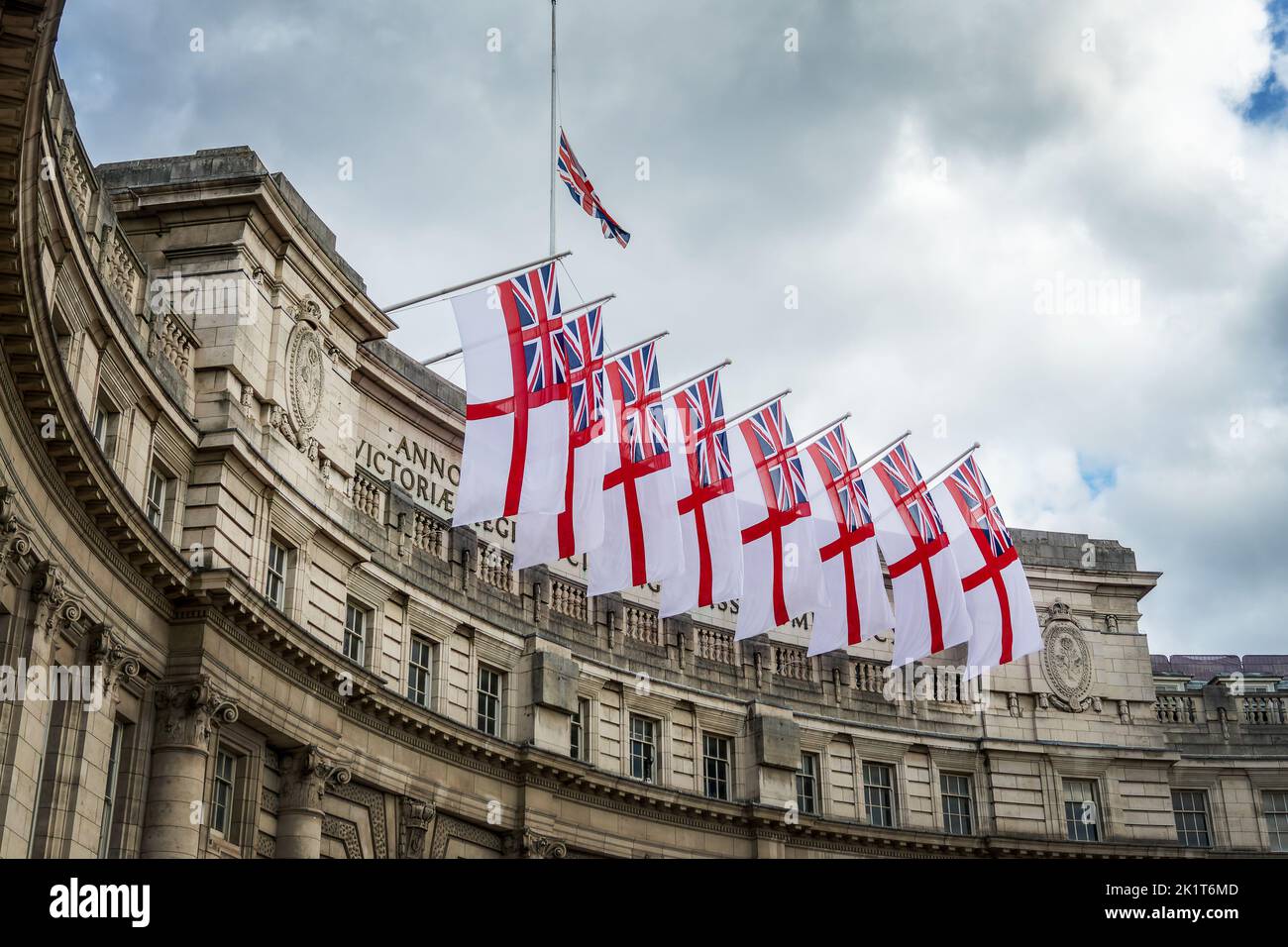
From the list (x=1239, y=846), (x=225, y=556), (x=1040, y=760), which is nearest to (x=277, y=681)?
(x=225, y=556)

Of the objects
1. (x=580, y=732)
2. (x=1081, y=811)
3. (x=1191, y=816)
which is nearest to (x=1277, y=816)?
(x=1191, y=816)

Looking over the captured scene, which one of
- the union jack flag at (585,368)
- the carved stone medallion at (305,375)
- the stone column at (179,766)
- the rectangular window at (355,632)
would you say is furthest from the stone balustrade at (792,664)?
the stone column at (179,766)

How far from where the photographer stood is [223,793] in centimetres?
2953

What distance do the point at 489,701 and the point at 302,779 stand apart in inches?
308

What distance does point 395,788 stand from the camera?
33906mm

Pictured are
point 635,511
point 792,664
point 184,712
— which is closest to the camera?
point 184,712

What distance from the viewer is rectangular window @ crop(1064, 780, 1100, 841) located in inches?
1880

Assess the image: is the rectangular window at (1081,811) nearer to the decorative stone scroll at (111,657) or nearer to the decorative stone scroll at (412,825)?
the decorative stone scroll at (412,825)

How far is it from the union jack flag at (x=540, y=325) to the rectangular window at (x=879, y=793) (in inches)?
704

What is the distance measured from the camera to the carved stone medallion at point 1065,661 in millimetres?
49500

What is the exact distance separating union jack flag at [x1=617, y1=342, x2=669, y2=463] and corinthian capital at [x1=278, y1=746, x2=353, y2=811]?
31.8 feet

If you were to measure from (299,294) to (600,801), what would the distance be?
552 inches

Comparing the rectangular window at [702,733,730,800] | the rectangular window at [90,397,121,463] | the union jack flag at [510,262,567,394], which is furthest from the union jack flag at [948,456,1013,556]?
the rectangular window at [90,397,121,463]

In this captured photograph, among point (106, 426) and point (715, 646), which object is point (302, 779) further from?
point (715, 646)
